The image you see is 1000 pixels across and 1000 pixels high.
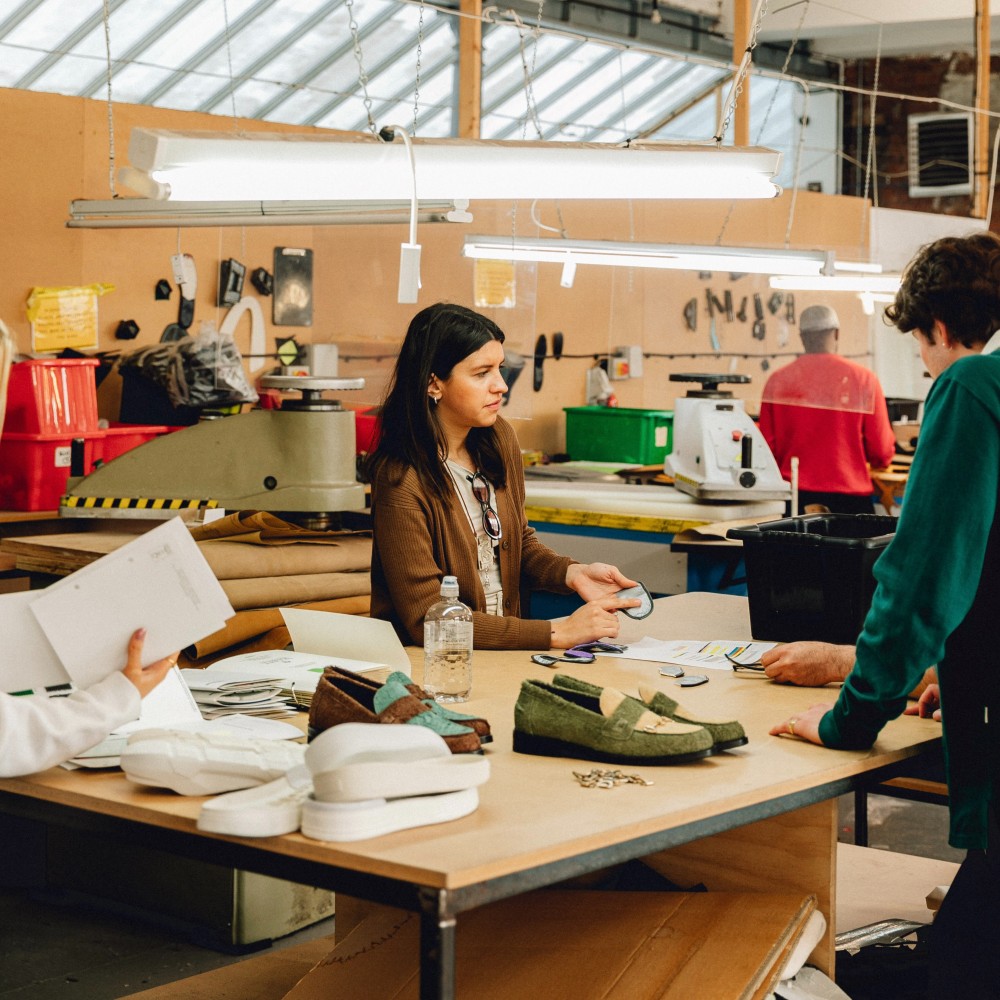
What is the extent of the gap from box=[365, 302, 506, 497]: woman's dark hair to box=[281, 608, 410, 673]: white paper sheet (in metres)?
0.46

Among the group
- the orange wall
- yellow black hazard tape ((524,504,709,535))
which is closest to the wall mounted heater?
the orange wall

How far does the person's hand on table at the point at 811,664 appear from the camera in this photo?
2.74 metres

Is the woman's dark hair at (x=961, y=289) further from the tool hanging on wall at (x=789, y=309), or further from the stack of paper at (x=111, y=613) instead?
the tool hanging on wall at (x=789, y=309)

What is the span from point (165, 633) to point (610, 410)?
599cm

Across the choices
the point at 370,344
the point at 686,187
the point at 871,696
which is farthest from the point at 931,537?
the point at 370,344

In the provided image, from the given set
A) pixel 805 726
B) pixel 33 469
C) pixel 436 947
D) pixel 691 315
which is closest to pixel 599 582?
pixel 805 726

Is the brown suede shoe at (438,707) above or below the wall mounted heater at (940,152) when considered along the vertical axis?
below

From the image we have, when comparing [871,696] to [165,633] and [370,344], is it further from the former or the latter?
[370,344]

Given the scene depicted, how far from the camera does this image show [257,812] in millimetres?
1720

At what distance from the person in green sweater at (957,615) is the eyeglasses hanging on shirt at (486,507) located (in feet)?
4.08

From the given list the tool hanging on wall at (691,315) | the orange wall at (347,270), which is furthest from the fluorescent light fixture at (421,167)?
the tool hanging on wall at (691,315)

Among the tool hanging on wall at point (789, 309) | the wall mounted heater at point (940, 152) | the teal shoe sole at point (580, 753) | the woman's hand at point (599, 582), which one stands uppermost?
the wall mounted heater at point (940, 152)

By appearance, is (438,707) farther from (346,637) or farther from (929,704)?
(929,704)

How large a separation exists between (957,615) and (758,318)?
8124 mm
